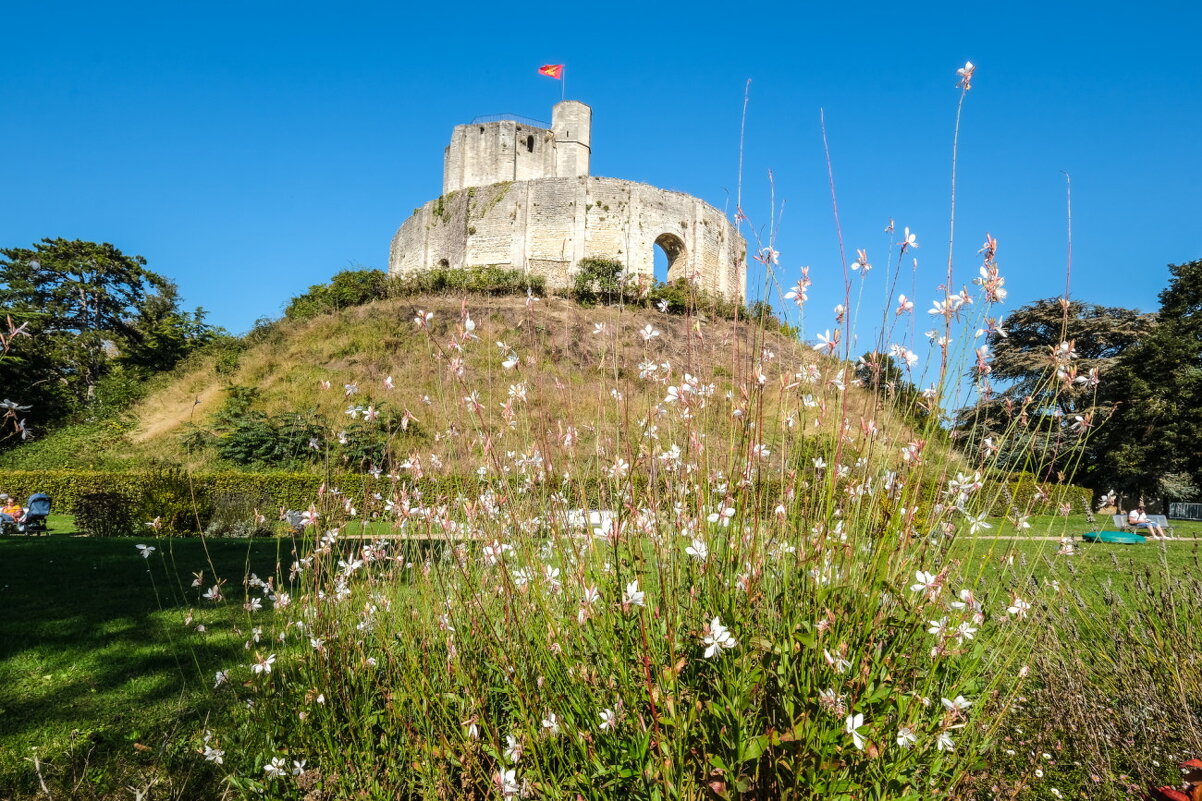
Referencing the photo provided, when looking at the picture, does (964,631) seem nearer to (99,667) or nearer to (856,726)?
→ (856,726)

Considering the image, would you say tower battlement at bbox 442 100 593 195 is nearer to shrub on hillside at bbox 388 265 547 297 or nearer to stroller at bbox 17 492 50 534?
shrub on hillside at bbox 388 265 547 297

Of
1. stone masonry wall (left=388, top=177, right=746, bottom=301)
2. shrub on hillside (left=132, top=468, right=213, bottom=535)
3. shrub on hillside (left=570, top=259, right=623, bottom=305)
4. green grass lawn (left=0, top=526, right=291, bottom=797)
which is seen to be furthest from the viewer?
stone masonry wall (left=388, top=177, right=746, bottom=301)

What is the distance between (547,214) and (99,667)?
24792 mm

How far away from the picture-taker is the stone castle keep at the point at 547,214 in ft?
89.1

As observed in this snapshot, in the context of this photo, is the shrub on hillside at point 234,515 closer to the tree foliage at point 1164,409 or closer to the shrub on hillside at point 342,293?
the shrub on hillside at point 342,293

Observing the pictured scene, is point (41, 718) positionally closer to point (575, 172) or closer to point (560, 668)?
point (560, 668)

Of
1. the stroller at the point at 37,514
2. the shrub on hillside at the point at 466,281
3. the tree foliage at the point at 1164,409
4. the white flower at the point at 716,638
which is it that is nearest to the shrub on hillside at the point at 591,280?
the shrub on hillside at the point at 466,281

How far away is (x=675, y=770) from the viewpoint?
1.62 metres

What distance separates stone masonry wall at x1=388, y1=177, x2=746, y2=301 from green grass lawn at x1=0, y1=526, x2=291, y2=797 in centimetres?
2146

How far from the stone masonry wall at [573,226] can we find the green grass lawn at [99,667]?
21.5m

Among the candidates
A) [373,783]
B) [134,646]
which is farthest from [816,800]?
[134,646]

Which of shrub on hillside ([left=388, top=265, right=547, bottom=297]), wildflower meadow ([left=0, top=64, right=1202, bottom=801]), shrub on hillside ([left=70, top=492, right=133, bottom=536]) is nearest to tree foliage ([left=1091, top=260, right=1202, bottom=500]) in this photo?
shrub on hillside ([left=388, top=265, right=547, bottom=297])

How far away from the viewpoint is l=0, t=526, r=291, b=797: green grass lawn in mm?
2922

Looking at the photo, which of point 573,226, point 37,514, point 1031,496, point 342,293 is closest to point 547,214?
point 573,226
